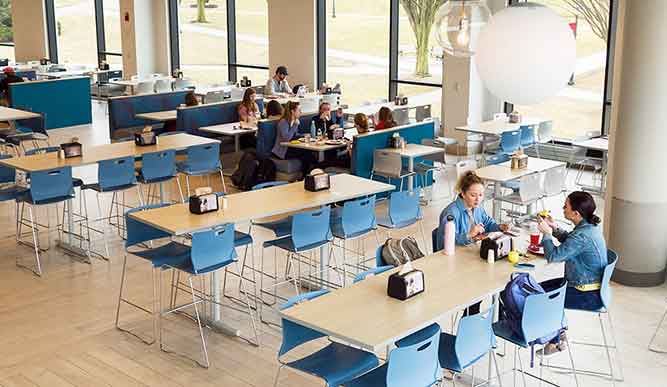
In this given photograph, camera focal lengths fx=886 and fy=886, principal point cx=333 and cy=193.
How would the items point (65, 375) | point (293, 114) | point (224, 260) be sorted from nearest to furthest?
point (65, 375), point (224, 260), point (293, 114)

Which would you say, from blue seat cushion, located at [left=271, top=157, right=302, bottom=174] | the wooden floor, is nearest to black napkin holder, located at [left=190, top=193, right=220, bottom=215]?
the wooden floor

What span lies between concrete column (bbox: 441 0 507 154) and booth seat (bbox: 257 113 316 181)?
310 cm

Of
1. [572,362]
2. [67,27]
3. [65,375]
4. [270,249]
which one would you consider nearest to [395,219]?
[270,249]

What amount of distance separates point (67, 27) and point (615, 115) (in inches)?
620

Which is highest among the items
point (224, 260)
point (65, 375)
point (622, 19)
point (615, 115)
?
point (622, 19)

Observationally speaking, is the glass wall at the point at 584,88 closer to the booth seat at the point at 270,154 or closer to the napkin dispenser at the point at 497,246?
the booth seat at the point at 270,154

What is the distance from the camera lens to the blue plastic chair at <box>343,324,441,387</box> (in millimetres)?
4344

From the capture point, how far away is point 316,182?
23.3 feet

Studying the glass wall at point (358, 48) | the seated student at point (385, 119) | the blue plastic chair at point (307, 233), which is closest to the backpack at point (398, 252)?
the blue plastic chair at point (307, 233)

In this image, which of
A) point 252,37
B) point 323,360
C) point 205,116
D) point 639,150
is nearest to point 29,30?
point 252,37

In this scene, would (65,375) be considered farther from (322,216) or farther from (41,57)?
(41,57)

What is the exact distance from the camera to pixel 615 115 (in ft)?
24.1

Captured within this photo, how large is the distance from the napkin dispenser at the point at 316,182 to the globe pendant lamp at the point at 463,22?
11.5ft

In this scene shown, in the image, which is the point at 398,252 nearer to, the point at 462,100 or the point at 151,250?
the point at 151,250
